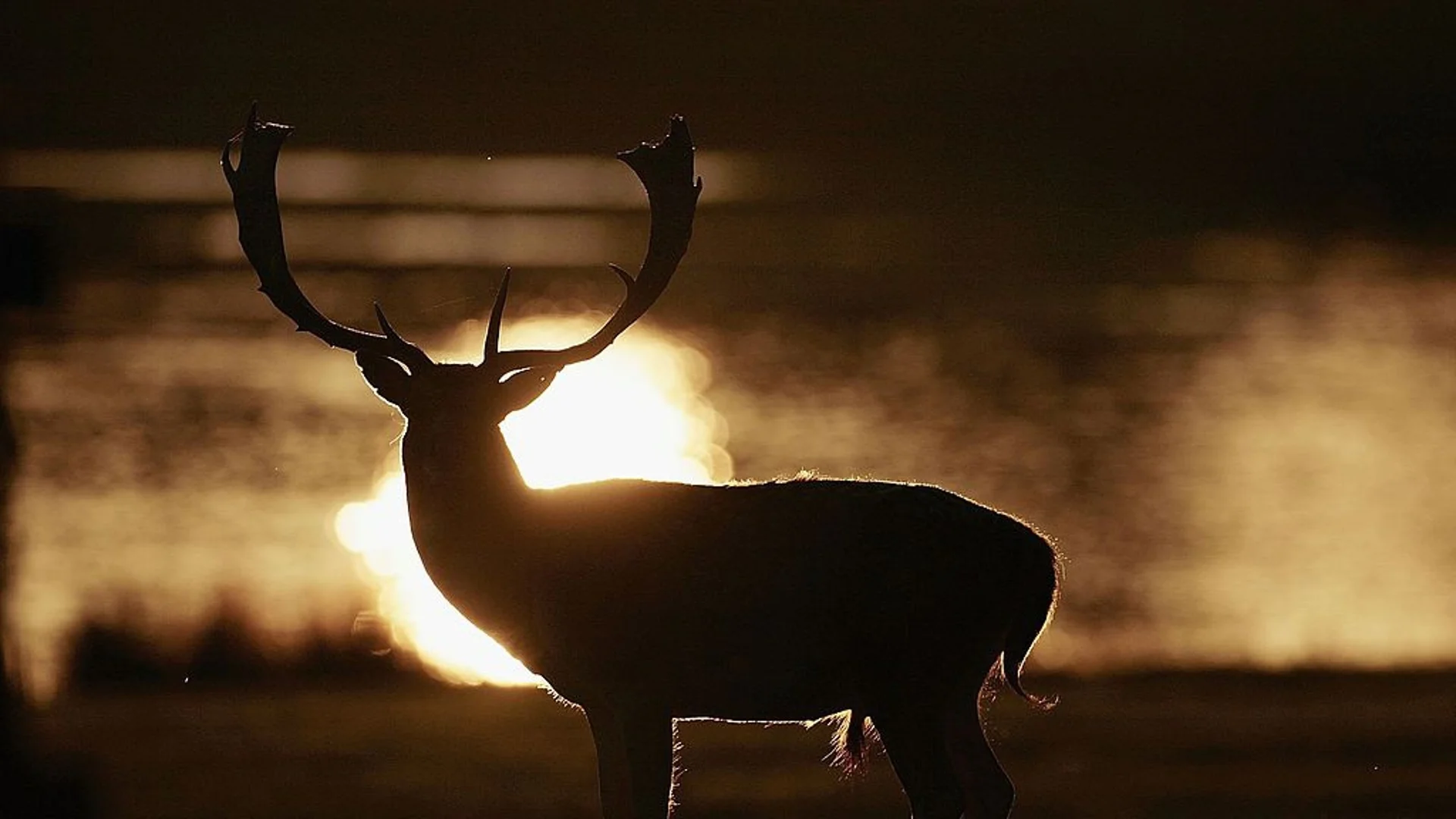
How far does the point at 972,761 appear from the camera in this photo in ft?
45.9

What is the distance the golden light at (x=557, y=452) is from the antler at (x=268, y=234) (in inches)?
491

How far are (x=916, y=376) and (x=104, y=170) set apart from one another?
32.5 meters

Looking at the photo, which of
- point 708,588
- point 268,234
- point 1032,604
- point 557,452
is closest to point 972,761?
point 1032,604

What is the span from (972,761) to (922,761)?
382 mm

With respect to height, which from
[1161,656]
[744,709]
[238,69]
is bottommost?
[1161,656]

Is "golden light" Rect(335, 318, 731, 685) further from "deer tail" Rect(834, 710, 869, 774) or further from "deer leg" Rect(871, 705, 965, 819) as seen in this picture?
"deer leg" Rect(871, 705, 965, 819)

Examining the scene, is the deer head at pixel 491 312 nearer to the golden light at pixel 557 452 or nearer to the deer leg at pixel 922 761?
the deer leg at pixel 922 761

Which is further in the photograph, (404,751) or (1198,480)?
(1198,480)

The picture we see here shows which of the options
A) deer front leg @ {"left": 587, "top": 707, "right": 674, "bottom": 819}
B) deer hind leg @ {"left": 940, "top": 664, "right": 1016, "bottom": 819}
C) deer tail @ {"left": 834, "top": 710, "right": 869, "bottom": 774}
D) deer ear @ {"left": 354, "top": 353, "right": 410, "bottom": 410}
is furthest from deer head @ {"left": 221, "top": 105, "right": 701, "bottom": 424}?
deer hind leg @ {"left": 940, "top": 664, "right": 1016, "bottom": 819}

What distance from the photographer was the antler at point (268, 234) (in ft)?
47.0

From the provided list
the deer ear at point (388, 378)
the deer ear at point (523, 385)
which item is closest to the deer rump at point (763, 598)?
the deer ear at point (523, 385)

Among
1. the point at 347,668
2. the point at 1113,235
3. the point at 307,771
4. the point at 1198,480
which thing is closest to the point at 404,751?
the point at 307,771

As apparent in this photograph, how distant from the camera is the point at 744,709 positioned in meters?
13.8

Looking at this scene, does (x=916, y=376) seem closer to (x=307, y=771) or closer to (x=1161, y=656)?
(x=1161, y=656)
